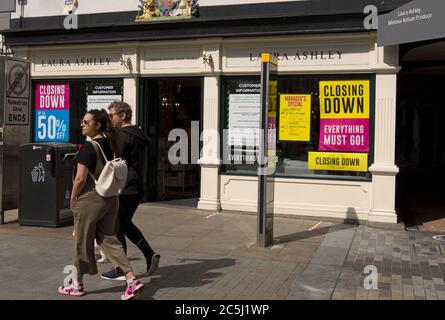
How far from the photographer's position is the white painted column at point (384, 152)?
8.58 meters

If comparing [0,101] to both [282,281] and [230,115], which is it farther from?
[282,281]

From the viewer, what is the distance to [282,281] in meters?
5.59

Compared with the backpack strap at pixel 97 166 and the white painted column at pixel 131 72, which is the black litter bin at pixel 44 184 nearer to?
the white painted column at pixel 131 72

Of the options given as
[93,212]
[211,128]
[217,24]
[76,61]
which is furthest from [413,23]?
[76,61]

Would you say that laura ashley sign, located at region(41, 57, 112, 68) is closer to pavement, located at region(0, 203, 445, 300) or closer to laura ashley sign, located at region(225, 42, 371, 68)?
laura ashley sign, located at region(225, 42, 371, 68)

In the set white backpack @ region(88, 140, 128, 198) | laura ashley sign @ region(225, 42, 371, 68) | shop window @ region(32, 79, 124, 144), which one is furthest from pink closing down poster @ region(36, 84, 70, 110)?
white backpack @ region(88, 140, 128, 198)

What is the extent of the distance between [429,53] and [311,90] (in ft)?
8.24

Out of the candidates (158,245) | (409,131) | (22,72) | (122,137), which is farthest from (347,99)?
(409,131)

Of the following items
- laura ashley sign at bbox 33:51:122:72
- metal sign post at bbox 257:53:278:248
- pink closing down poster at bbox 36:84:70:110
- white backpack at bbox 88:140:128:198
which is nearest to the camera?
white backpack at bbox 88:140:128:198

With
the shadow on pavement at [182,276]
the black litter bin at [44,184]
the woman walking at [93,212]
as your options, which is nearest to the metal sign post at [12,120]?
the black litter bin at [44,184]

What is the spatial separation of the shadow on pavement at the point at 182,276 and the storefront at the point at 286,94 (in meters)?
3.25

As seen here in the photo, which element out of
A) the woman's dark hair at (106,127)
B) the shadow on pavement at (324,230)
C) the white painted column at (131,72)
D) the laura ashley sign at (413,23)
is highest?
the laura ashley sign at (413,23)

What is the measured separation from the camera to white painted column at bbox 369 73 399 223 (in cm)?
858

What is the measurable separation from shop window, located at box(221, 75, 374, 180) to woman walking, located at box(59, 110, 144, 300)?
476 centimetres
